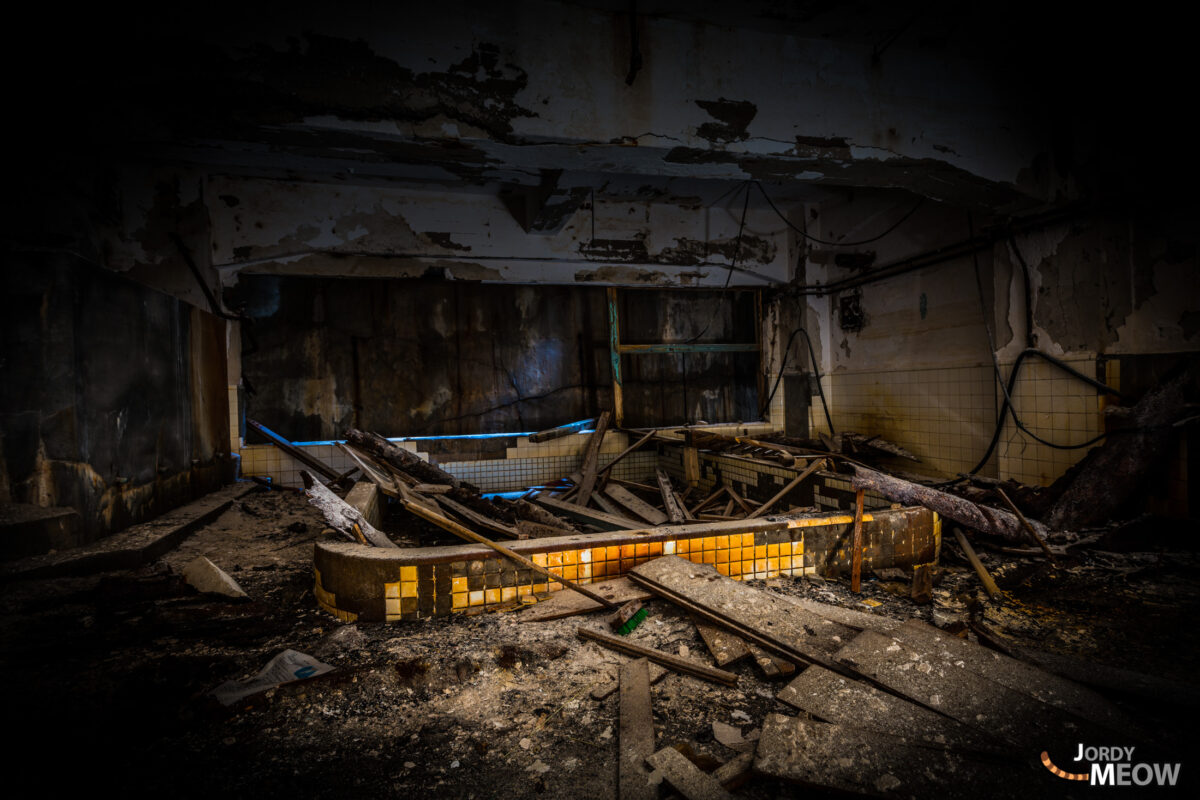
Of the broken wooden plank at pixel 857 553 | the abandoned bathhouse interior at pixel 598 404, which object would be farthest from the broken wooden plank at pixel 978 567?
the broken wooden plank at pixel 857 553

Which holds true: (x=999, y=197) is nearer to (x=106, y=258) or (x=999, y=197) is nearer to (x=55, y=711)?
(x=55, y=711)

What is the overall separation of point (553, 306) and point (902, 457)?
4.75 m

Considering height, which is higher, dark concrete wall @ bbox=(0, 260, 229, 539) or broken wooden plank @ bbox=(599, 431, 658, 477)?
dark concrete wall @ bbox=(0, 260, 229, 539)

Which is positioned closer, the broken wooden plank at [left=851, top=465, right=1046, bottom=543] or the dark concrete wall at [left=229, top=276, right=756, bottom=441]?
the broken wooden plank at [left=851, top=465, right=1046, bottom=543]

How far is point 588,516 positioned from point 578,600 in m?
2.21

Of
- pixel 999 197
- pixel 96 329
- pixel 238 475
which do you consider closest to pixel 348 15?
pixel 96 329

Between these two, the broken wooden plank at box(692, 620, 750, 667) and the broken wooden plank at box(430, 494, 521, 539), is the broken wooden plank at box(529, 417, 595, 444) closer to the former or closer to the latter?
the broken wooden plank at box(430, 494, 521, 539)

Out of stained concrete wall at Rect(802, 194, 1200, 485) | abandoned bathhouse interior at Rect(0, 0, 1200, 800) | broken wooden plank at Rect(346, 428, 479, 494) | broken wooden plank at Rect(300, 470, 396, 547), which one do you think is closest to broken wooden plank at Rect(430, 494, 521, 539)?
abandoned bathhouse interior at Rect(0, 0, 1200, 800)

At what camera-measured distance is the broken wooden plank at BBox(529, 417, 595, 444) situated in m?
6.45

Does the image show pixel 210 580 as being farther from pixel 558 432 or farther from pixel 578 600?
pixel 558 432

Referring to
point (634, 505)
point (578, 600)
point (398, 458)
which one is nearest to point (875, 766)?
point (578, 600)

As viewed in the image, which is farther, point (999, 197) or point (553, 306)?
point (553, 306)

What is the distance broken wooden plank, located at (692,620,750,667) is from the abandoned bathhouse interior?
19mm

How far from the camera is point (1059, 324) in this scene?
436 cm
